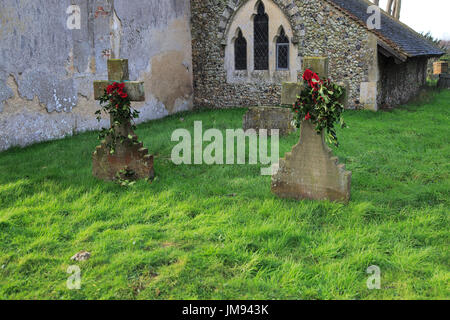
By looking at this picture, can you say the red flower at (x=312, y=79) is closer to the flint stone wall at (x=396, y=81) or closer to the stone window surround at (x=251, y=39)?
the flint stone wall at (x=396, y=81)

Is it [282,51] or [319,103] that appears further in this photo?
[282,51]

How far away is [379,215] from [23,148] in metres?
7.13

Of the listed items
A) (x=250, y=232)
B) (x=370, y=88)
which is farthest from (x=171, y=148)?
(x=370, y=88)

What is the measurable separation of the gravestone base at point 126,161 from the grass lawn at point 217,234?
28 cm

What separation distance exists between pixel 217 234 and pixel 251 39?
437 inches

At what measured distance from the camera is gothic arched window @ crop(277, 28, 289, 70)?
47.8 feet

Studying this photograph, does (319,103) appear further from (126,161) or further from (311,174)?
(126,161)

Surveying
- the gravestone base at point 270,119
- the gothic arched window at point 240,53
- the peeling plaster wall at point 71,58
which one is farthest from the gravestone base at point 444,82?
the gravestone base at point 270,119

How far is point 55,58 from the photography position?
9930mm

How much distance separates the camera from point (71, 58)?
1041cm

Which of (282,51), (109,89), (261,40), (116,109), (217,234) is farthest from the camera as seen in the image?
(261,40)

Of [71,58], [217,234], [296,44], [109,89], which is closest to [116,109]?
[109,89]

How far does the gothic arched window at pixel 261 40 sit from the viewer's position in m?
14.7

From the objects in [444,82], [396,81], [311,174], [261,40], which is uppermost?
[261,40]
